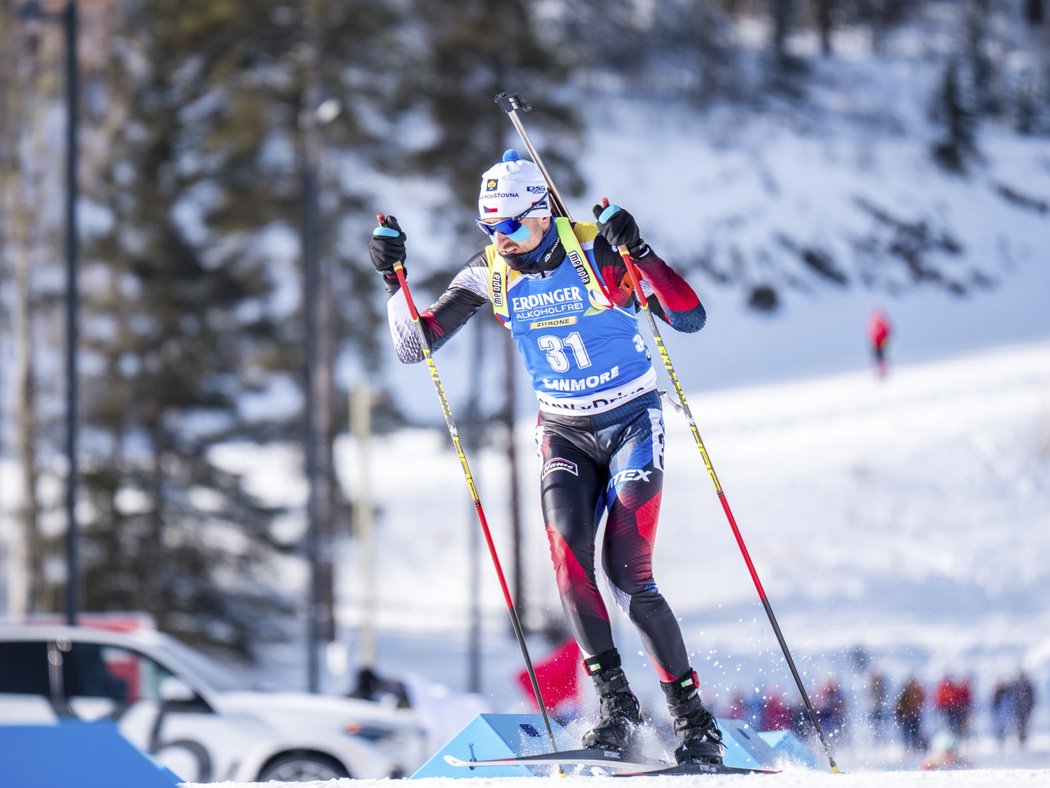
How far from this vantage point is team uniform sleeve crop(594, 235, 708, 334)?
677cm

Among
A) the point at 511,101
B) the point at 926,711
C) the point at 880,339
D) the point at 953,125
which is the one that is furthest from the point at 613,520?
the point at 953,125

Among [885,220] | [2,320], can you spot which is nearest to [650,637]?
[2,320]

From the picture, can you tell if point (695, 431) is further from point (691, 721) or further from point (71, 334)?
point (71, 334)

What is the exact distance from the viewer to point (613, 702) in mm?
6789

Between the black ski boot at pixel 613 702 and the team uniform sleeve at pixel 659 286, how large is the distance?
1552 mm

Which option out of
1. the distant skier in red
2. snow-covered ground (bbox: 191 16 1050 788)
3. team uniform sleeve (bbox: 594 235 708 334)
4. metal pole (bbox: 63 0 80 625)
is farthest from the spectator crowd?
the distant skier in red

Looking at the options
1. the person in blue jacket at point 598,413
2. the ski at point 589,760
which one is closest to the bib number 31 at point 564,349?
the person in blue jacket at point 598,413

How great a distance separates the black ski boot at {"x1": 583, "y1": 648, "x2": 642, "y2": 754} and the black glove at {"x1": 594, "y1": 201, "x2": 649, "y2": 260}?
1.80 meters

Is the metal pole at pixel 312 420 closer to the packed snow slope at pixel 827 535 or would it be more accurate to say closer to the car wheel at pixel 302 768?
the packed snow slope at pixel 827 535

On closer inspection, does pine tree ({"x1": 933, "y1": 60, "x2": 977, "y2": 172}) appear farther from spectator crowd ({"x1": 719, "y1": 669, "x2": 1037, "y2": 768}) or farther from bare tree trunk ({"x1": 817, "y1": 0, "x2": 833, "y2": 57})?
spectator crowd ({"x1": 719, "y1": 669, "x2": 1037, "y2": 768})

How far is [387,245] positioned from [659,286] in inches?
51.9

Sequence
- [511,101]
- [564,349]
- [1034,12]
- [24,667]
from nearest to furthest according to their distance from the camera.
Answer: [564,349] < [511,101] < [24,667] < [1034,12]

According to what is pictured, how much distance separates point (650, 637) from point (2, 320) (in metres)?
26.7

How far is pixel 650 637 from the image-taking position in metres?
6.73
